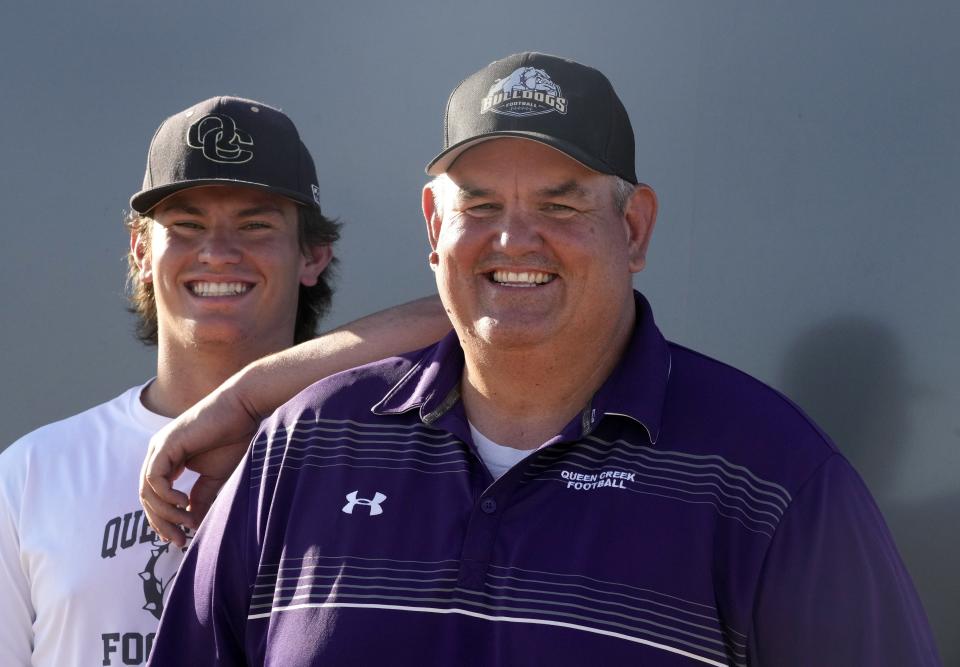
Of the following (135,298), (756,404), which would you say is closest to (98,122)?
(135,298)

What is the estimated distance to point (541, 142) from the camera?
2088mm

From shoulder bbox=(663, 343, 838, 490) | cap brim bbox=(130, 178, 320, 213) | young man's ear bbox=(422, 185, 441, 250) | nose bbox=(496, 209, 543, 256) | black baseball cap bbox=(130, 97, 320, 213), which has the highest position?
black baseball cap bbox=(130, 97, 320, 213)

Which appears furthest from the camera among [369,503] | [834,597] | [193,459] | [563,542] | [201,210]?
[201,210]

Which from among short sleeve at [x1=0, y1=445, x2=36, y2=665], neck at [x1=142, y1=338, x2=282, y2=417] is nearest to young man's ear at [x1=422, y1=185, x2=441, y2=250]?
neck at [x1=142, y1=338, x2=282, y2=417]

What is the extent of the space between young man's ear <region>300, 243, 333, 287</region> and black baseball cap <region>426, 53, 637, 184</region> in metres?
0.65

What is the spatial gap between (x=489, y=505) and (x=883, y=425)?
3.15 ft

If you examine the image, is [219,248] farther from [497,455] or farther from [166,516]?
[497,455]

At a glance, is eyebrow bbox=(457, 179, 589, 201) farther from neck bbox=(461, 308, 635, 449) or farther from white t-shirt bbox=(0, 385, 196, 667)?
white t-shirt bbox=(0, 385, 196, 667)

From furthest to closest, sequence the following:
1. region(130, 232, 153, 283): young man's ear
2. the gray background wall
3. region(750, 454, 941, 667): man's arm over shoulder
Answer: region(130, 232, 153, 283): young man's ear, the gray background wall, region(750, 454, 941, 667): man's arm over shoulder

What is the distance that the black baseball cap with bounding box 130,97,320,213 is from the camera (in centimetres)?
255

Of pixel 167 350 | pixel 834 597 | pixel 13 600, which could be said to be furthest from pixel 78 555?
pixel 834 597

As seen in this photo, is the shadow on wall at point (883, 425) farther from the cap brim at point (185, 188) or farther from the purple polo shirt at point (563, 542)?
the cap brim at point (185, 188)

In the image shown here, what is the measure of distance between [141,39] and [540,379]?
78.7 inches

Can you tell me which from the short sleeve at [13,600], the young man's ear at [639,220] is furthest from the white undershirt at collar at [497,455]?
the short sleeve at [13,600]
